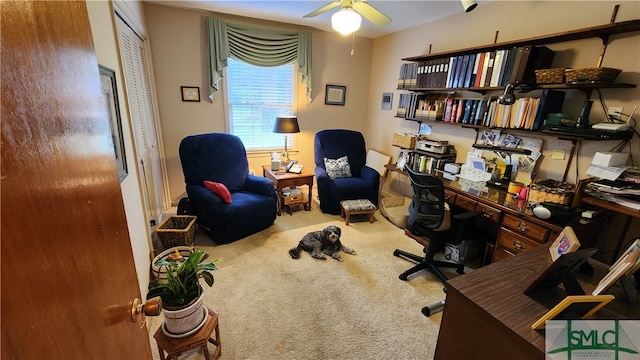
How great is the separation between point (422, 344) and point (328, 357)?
1.99 ft

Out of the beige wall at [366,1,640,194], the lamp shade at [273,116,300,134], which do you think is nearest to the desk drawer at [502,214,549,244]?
the beige wall at [366,1,640,194]

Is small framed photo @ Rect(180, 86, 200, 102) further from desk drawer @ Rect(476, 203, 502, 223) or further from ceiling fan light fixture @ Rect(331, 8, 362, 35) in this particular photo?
desk drawer @ Rect(476, 203, 502, 223)

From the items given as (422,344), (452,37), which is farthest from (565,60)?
(422,344)

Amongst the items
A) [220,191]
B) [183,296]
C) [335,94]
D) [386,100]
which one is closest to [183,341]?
[183,296]

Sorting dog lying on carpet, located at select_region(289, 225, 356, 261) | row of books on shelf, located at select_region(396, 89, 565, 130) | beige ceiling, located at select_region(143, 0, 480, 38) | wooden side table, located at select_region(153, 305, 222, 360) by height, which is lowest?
dog lying on carpet, located at select_region(289, 225, 356, 261)

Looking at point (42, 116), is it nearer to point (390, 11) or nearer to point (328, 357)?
point (328, 357)

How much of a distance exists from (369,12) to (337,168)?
194 cm

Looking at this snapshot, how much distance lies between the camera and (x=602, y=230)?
78.8 inches

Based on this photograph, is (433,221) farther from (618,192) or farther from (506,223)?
(618,192)

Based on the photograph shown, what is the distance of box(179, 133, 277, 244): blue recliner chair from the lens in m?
2.69

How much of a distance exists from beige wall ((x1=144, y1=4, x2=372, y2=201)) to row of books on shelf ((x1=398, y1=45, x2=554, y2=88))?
39.6 inches

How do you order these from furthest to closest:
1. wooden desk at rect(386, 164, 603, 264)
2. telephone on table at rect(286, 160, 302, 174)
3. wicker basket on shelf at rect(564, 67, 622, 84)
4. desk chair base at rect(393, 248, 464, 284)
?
1. telephone on table at rect(286, 160, 302, 174)
2. desk chair base at rect(393, 248, 464, 284)
3. wooden desk at rect(386, 164, 603, 264)
4. wicker basket on shelf at rect(564, 67, 622, 84)

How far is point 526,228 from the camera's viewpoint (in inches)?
78.7

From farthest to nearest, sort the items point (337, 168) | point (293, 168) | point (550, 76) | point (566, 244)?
point (337, 168) < point (293, 168) < point (550, 76) < point (566, 244)
